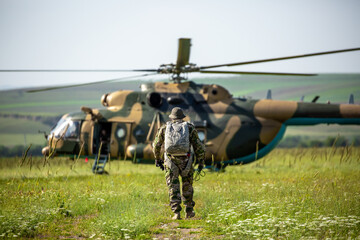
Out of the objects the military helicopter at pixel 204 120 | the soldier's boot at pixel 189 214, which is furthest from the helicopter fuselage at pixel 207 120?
the soldier's boot at pixel 189 214

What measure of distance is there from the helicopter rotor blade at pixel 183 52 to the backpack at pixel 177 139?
4.94m

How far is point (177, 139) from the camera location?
7.50 meters

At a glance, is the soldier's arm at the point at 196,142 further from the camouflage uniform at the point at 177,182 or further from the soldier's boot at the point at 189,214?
the soldier's boot at the point at 189,214

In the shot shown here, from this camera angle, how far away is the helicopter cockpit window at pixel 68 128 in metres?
14.2

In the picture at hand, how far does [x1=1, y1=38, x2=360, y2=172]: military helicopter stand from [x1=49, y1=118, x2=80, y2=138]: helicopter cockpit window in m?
0.03

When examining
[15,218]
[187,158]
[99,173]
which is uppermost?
[187,158]

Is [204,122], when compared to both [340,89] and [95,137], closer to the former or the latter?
[95,137]

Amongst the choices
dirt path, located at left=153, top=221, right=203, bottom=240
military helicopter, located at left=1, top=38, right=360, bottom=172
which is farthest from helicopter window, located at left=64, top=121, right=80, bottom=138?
dirt path, located at left=153, top=221, right=203, bottom=240

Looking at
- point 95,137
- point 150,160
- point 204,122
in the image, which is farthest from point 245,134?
point 95,137

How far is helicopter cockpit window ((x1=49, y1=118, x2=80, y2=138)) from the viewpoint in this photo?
559 inches

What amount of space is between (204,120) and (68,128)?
185 inches

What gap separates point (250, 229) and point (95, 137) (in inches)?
356

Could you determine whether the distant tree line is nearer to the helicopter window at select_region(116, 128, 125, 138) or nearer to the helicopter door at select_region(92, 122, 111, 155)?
the helicopter window at select_region(116, 128, 125, 138)

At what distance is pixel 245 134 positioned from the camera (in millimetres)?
13859
